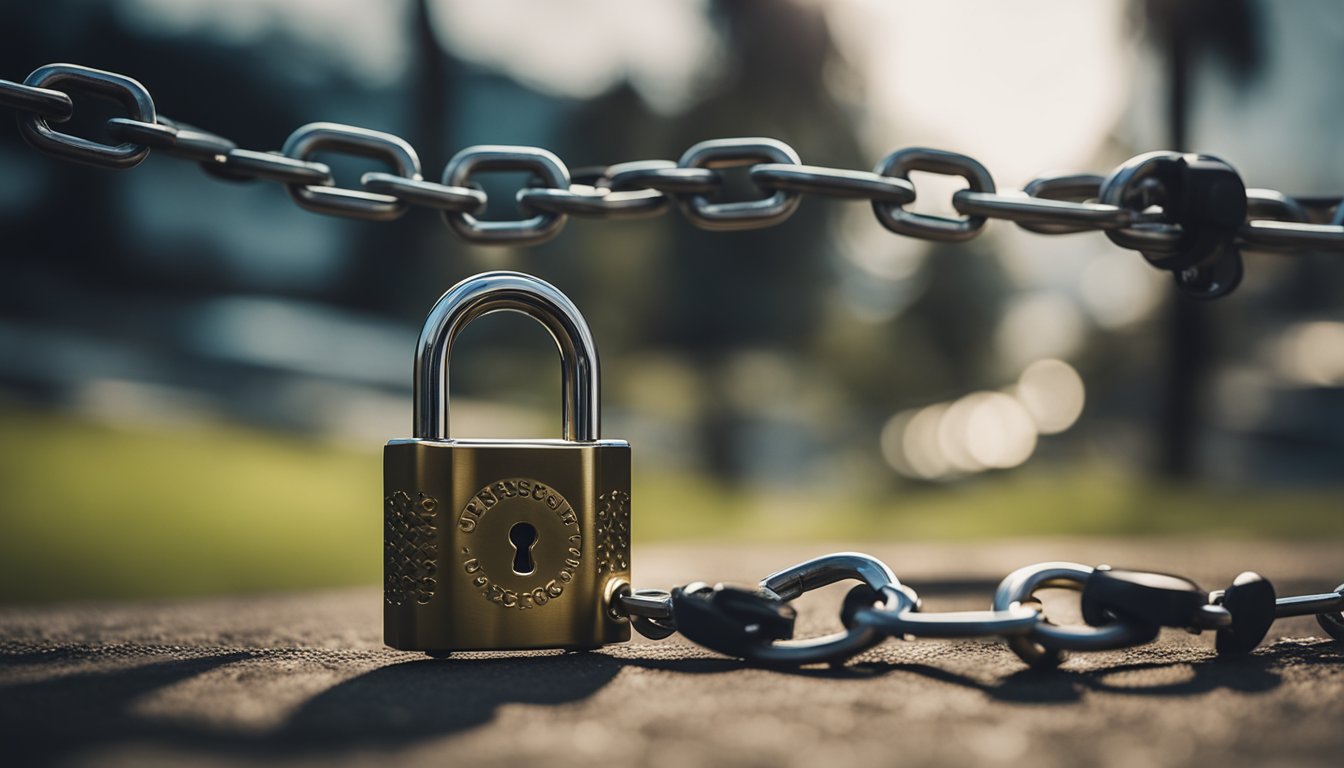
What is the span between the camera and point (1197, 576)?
2686 millimetres

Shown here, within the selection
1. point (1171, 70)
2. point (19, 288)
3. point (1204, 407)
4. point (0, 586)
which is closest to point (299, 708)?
point (0, 586)

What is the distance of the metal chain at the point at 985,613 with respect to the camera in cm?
107

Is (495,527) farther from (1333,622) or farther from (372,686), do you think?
(1333,622)

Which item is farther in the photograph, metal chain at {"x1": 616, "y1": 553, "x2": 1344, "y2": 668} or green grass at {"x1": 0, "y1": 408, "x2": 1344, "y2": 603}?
green grass at {"x1": 0, "y1": 408, "x2": 1344, "y2": 603}

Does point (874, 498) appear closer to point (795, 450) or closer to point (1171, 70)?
point (795, 450)

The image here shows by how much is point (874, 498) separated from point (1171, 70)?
11.5 ft

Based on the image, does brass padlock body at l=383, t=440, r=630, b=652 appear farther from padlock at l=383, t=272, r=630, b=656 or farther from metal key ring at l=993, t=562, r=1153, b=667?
metal key ring at l=993, t=562, r=1153, b=667

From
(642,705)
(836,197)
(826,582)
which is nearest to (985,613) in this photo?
(826,582)

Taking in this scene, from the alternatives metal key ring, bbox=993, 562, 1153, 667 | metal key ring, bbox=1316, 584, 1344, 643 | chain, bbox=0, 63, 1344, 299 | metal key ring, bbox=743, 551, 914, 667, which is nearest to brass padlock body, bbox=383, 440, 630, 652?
metal key ring, bbox=743, 551, 914, 667

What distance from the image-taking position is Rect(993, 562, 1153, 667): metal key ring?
42.1 inches

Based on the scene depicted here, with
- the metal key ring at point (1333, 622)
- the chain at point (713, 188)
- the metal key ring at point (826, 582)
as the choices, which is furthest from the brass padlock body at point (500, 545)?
the metal key ring at point (1333, 622)

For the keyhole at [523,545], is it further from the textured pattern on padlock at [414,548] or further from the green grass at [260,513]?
the green grass at [260,513]

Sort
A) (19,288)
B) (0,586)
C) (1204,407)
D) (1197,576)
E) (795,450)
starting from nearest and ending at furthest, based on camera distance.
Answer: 1. (1197,576)
2. (0,586)
3. (19,288)
4. (1204,407)
5. (795,450)

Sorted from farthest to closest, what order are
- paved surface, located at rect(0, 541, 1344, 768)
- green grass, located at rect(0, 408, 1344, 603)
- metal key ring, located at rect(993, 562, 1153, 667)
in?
green grass, located at rect(0, 408, 1344, 603) < metal key ring, located at rect(993, 562, 1153, 667) < paved surface, located at rect(0, 541, 1344, 768)
